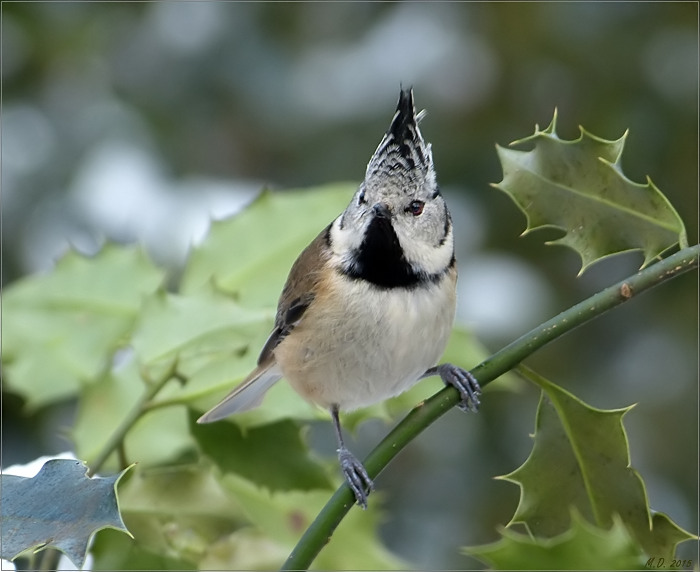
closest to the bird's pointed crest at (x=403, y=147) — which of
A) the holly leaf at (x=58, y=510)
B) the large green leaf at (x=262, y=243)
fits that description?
the large green leaf at (x=262, y=243)

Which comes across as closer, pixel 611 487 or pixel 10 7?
pixel 611 487

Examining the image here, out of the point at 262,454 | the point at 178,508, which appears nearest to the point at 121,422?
the point at 178,508

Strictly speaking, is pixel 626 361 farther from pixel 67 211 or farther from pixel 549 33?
pixel 67 211

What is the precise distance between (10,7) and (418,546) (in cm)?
229

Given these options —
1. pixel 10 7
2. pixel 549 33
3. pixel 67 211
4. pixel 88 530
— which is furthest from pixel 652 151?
pixel 88 530

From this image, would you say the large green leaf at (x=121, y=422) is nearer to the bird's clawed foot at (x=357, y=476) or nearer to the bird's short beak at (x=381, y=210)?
the bird's clawed foot at (x=357, y=476)

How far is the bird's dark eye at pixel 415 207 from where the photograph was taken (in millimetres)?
1830

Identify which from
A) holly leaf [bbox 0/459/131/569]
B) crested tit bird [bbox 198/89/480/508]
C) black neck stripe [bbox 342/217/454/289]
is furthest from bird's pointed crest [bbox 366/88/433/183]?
holly leaf [bbox 0/459/131/569]

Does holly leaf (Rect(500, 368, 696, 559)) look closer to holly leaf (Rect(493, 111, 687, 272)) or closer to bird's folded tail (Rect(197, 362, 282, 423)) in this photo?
holly leaf (Rect(493, 111, 687, 272))

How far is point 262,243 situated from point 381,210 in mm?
278

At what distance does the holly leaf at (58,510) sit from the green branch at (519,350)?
0.80ft

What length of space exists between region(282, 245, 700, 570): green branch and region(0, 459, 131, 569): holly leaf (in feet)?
0.80

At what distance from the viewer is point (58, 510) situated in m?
1.09

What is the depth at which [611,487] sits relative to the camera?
1253 millimetres
